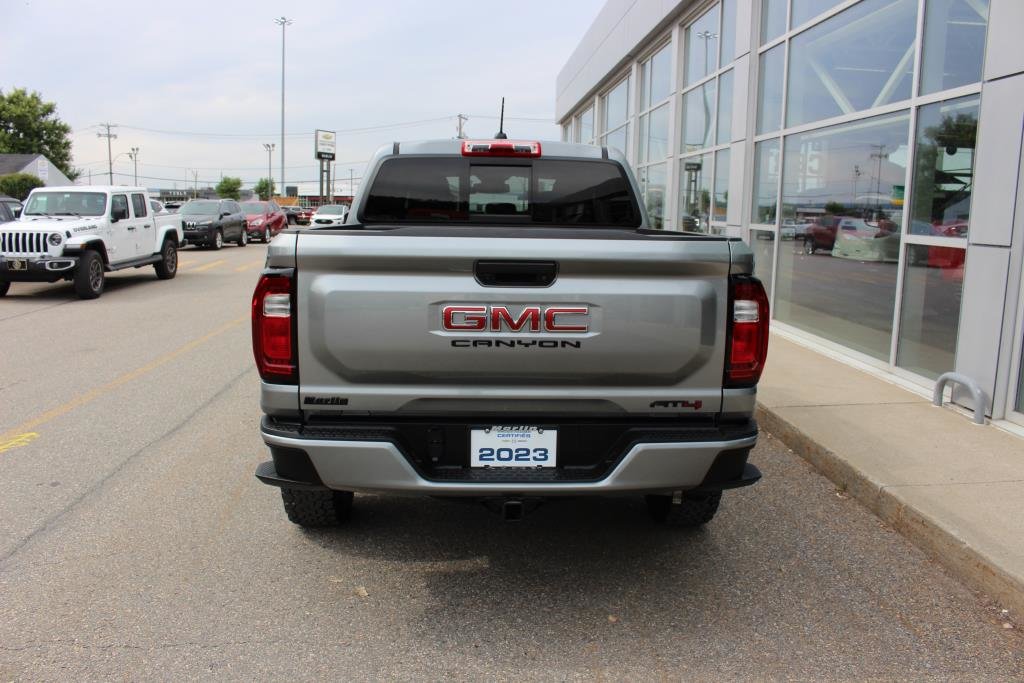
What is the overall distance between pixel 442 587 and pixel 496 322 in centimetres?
133

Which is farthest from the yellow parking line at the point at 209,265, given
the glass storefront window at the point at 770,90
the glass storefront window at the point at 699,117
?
the glass storefront window at the point at 770,90

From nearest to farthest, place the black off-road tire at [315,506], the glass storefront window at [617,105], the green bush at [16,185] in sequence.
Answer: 1. the black off-road tire at [315,506]
2. the glass storefront window at [617,105]
3. the green bush at [16,185]

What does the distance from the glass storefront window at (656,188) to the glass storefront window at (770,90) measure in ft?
17.3

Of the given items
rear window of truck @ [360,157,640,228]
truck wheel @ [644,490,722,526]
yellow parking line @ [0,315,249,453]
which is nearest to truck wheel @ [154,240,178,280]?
yellow parking line @ [0,315,249,453]

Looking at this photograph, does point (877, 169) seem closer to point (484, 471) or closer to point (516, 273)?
point (516, 273)

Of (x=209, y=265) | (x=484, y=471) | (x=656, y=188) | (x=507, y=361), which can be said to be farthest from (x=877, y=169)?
(x=209, y=265)

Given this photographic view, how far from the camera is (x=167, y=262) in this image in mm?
17391

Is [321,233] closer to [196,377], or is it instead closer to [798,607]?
[798,607]

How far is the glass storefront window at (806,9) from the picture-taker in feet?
30.3

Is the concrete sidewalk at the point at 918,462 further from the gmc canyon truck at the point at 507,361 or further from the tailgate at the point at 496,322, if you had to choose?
the tailgate at the point at 496,322

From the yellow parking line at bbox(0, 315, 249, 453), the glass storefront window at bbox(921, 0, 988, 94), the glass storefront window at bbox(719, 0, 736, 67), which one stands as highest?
the glass storefront window at bbox(719, 0, 736, 67)

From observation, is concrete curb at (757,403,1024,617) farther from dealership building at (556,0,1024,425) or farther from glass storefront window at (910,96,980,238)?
glass storefront window at (910,96,980,238)

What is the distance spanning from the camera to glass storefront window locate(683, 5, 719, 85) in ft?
43.3

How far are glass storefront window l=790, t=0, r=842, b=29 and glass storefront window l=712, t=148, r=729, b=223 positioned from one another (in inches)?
111
